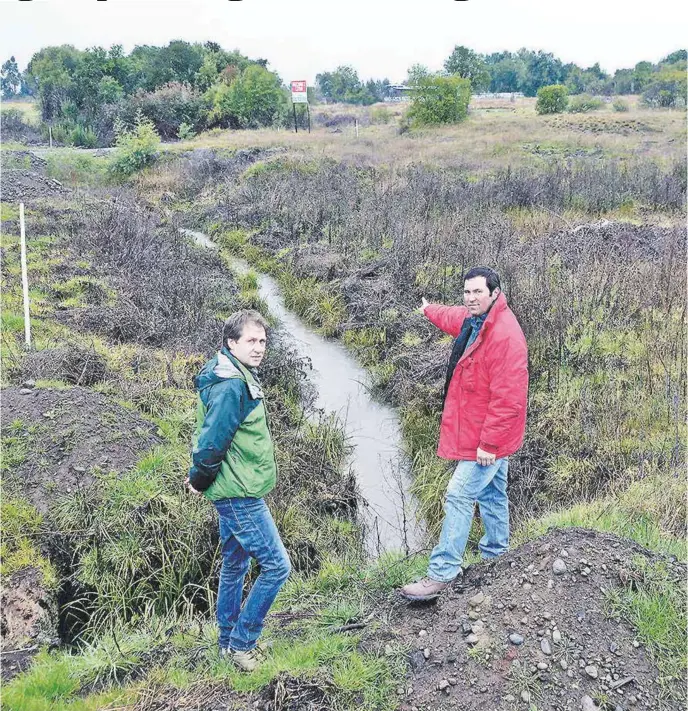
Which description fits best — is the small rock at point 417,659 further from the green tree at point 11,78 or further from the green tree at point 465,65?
the green tree at point 11,78

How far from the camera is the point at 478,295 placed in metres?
3.60

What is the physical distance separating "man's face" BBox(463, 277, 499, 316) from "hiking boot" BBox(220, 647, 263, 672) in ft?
7.59

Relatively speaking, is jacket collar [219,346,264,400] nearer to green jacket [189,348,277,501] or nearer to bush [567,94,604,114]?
green jacket [189,348,277,501]

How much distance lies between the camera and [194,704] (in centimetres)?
305

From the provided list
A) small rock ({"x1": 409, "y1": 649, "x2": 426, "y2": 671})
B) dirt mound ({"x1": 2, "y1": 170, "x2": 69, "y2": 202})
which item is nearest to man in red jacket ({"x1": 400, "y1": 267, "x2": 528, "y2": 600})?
small rock ({"x1": 409, "y1": 649, "x2": 426, "y2": 671})

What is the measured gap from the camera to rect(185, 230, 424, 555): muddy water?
5430 mm

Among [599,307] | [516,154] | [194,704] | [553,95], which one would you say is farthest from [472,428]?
[553,95]

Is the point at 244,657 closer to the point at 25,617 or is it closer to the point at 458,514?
the point at 458,514

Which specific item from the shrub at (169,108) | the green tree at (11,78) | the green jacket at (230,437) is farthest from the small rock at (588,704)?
the green tree at (11,78)

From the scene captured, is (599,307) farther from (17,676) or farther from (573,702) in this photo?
(17,676)

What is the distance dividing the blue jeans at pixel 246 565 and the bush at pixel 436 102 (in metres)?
35.1

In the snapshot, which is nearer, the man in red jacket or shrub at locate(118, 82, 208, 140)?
the man in red jacket

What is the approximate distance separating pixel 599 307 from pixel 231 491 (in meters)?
6.58

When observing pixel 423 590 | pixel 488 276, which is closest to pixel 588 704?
pixel 423 590
